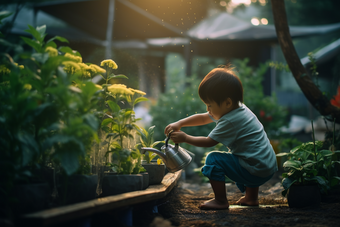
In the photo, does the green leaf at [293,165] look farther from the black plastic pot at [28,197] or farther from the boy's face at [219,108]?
the black plastic pot at [28,197]

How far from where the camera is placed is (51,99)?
1.15 meters

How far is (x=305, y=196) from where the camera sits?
1715 millimetres

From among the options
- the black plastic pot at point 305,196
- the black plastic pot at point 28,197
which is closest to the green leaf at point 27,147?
the black plastic pot at point 28,197

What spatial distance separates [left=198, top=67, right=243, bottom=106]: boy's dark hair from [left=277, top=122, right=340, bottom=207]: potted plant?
0.57 m

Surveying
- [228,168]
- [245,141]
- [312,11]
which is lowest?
[228,168]

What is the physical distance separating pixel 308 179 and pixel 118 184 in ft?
3.91

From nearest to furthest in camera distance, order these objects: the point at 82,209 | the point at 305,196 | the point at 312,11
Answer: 1. the point at 82,209
2. the point at 305,196
3. the point at 312,11

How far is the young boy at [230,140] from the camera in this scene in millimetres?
1741

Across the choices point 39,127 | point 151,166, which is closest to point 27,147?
point 39,127

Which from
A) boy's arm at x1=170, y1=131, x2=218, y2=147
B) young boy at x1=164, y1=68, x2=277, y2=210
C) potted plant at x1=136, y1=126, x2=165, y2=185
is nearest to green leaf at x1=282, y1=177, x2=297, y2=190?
young boy at x1=164, y1=68, x2=277, y2=210

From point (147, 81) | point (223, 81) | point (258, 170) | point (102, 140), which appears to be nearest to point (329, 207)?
point (258, 170)

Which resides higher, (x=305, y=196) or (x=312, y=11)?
(x=312, y=11)

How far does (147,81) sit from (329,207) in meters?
2.13

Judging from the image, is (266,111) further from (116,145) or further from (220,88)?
(116,145)
